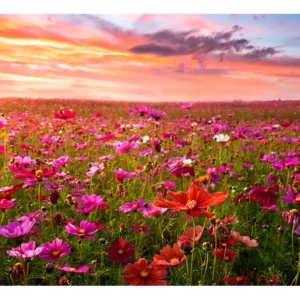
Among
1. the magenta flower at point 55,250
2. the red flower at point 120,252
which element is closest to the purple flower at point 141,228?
the red flower at point 120,252

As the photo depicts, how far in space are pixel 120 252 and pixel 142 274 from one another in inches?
4.5

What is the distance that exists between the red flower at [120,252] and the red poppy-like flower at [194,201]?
28cm

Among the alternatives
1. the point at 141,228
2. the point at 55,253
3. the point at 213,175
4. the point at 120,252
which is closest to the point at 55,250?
the point at 55,253

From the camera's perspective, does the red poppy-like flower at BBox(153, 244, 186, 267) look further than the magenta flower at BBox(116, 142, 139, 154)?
No

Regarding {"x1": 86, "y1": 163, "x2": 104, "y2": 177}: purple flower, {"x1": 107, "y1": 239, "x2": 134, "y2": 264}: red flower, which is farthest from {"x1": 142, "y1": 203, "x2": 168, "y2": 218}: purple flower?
{"x1": 86, "y1": 163, "x2": 104, "y2": 177}: purple flower

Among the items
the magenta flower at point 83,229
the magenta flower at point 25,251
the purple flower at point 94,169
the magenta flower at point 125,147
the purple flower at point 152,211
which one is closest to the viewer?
the magenta flower at point 25,251

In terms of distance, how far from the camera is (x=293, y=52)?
1619 millimetres

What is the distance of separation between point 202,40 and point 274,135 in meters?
0.60

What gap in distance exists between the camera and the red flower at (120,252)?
96 centimetres

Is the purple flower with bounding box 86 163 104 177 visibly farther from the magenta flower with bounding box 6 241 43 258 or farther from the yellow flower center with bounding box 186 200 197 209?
the yellow flower center with bounding box 186 200 197 209

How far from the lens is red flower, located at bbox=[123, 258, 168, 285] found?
87 centimetres

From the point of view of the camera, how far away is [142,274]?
34.4 inches

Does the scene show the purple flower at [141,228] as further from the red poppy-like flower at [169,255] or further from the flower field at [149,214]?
the red poppy-like flower at [169,255]

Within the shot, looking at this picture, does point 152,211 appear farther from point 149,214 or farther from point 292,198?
A: point 292,198
